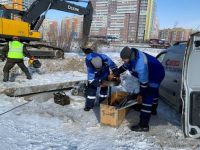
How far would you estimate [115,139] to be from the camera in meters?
3.15

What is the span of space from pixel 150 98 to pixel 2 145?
2.79 metres

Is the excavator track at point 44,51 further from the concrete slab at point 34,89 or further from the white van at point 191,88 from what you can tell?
the white van at point 191,88

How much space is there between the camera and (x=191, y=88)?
2.74m

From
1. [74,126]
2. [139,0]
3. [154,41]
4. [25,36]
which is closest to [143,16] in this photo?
[139,0]

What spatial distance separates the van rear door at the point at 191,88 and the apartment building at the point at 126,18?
6184 centimetres

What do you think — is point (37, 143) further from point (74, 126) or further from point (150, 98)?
point (150, 98)

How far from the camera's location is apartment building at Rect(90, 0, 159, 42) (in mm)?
69312

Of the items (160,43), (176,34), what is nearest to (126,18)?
(176,34)

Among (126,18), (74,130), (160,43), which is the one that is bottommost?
(74,130)

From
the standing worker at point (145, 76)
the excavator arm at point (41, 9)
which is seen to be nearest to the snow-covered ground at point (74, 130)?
the standing worker at point (145, 76)

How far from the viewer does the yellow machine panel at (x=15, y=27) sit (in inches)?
298

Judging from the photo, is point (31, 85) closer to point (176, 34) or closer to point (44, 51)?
point (44, 51)

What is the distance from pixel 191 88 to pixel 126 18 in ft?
250

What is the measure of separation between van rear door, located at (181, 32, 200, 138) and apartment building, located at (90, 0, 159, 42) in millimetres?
61838
